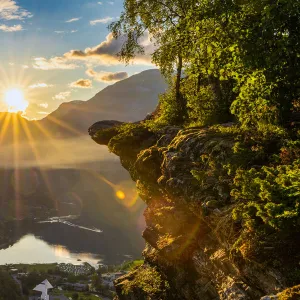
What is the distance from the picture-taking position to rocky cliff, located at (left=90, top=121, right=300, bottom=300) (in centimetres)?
848

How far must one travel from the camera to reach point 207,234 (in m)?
13.1

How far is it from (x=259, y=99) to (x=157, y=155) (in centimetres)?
744

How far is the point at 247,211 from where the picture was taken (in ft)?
28.7

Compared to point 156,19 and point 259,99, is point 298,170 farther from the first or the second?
point 156,19

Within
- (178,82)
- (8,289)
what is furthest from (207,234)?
(8,289)

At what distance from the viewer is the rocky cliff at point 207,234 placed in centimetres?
848

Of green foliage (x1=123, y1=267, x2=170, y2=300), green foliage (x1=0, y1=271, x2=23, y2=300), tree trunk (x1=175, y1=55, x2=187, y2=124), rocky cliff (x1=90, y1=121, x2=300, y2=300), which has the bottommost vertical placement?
green foliage (x1=0, y1=271, x2=23, y2=300)

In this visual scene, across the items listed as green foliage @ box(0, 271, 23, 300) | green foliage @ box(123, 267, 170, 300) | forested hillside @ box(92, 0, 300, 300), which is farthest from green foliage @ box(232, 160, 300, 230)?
green foliage @ box(0, 271, 23, 300)

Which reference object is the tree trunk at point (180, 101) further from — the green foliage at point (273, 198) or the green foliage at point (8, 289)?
the green foliage at point (8, 289)

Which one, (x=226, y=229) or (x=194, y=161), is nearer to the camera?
(x=226, y=229)

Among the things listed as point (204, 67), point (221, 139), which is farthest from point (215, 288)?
point (204, 67)

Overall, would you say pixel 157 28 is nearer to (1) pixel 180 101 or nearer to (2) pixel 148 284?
(1) pixel 180 101

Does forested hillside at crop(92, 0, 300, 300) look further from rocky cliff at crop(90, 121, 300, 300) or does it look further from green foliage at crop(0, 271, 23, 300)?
green foliage at crop(0, 271, 23, 300)

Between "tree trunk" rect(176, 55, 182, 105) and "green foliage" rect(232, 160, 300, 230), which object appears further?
"tree trunk" rect(176, 55, 182, 105)
